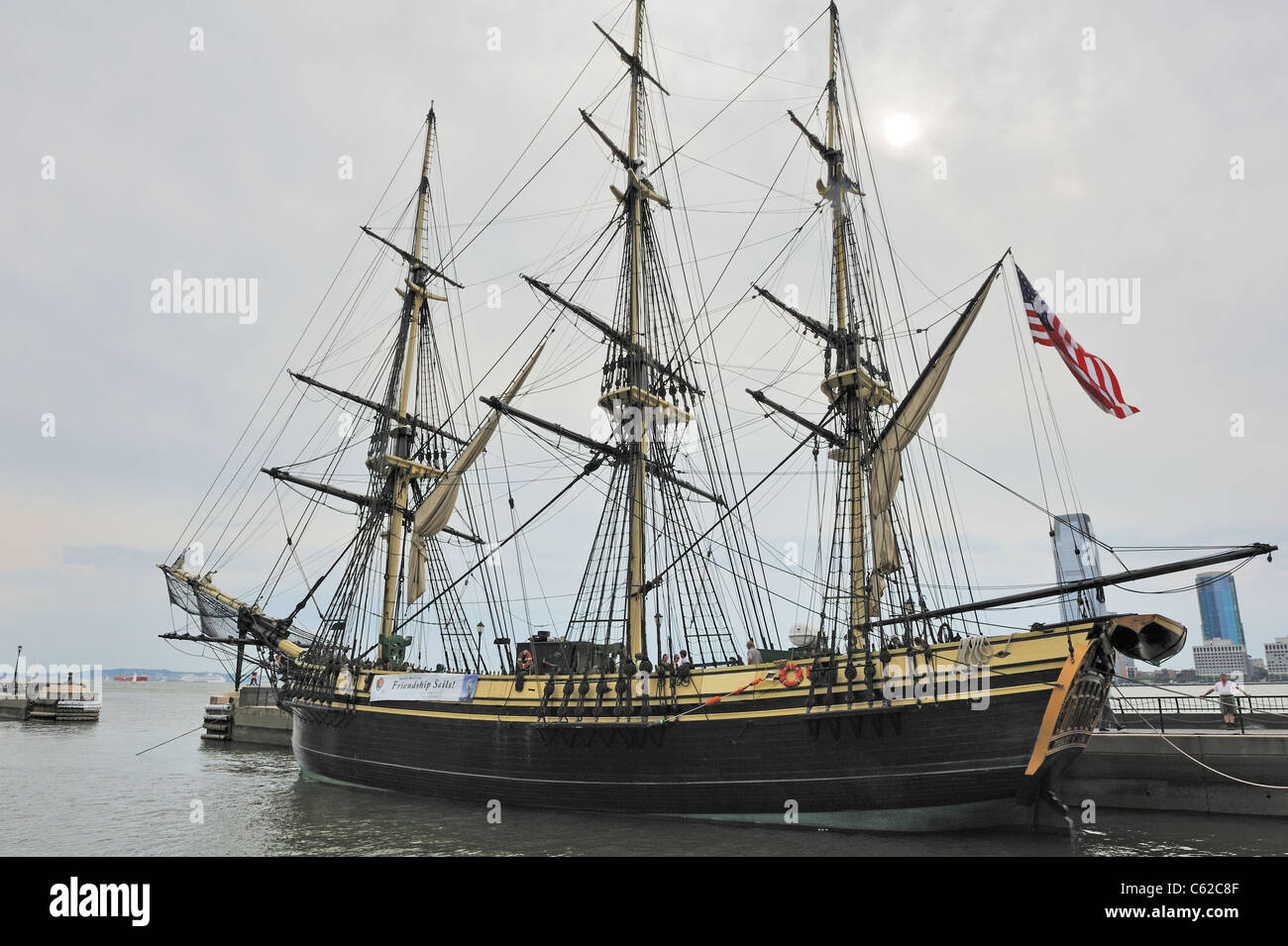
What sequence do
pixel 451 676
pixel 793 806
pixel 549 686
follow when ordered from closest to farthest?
pixel 793 806, pixel 549 686, pixel 451 676

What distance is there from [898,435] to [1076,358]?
459cm

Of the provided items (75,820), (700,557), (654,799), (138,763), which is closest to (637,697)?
(654,799)

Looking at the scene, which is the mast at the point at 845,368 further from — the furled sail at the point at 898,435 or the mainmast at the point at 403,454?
the mainmast at the point at 403,454

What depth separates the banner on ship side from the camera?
1956cm

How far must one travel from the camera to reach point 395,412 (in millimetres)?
31391

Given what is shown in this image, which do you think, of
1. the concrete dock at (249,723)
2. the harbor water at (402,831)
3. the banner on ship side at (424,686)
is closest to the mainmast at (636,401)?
the banner on ship side at (424,686)

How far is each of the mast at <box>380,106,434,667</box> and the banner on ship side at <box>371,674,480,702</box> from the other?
152 inches

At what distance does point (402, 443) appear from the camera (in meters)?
31.7

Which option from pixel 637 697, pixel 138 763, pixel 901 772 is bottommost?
pixel 138 763

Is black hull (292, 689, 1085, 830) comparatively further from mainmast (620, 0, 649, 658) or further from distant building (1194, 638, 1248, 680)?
distant building (1194, 638, 1248, 680)

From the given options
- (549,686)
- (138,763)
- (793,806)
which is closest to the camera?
(793,806)
